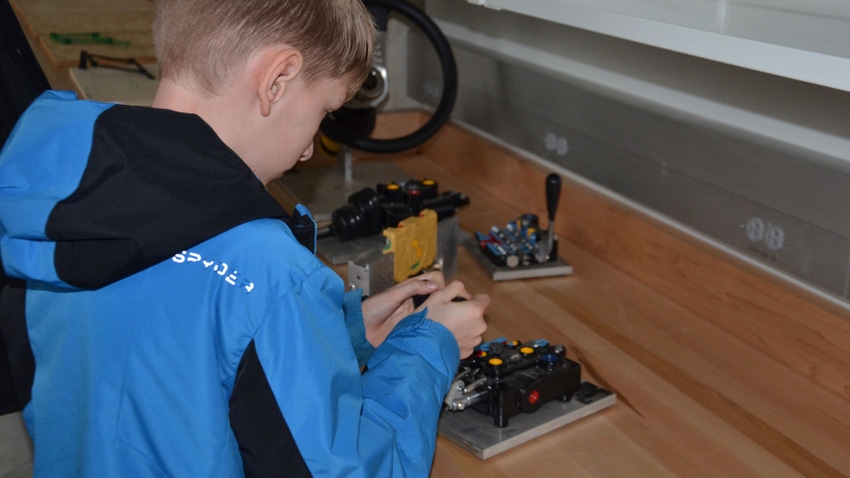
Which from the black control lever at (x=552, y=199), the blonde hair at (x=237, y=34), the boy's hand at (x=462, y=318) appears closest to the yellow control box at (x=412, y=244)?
the black control lever at (x=552, y=199)

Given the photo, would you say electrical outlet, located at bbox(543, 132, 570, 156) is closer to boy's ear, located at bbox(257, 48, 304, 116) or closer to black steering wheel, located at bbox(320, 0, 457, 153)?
black steering wheel, located at bbox(320, 0, 457, 153)

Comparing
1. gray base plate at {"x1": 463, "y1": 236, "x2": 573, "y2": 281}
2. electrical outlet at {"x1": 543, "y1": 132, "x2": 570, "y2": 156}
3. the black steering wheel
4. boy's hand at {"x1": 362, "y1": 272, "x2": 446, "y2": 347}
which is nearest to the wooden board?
the black steering wheel

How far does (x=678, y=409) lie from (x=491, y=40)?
3.67 feet

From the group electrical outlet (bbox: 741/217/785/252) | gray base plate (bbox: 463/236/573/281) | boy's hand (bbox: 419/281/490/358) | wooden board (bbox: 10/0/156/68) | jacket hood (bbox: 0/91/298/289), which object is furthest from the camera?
wooden board (bbox: 10/0/156/68)

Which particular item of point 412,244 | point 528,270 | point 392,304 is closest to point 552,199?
point 528,270

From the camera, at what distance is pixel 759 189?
133 cm

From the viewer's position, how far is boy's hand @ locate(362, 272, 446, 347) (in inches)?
44.3

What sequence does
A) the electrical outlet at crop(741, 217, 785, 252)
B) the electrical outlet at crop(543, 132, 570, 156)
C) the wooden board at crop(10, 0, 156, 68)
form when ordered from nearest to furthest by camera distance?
the electrical outlet at crop(741, 217, 785, 252)
the electrical outlet at crop(543, 132, 570, 156)
the wooden board at crop(10, 0, 156, 68)

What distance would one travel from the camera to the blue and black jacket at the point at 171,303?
671 mm

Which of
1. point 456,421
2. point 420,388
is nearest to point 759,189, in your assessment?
point 456,421

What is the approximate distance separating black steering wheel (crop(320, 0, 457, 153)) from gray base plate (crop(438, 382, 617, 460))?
83 cm

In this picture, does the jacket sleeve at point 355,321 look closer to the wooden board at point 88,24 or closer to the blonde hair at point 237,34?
the blonde hair at point 237,34

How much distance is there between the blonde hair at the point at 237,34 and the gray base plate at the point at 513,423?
1.61ft

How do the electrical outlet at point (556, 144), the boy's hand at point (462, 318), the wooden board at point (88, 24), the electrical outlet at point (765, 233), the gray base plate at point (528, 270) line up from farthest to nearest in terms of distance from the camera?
the wooden board at point (88, 24)
the electrical outlet at point (556, 144)
the gray base plate at point (528, 270)
the electrical outlet at point (765, 233)
the boy's hand at point (462, 318)
